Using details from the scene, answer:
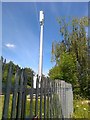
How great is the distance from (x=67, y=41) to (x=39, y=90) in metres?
22.3

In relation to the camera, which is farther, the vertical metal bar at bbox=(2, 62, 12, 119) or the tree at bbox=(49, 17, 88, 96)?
the tree at bbox=(49, 17, 88, 96)

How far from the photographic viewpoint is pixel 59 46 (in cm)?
2612

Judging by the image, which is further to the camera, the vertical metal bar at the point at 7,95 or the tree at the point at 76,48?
the tree at the point at 76,48

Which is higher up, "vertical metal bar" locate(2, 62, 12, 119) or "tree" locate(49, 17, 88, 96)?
"tree" locate(49, 17, 88, 96)

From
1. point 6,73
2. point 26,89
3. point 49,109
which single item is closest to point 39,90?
point 26,89

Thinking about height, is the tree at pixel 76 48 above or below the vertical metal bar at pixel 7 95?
above

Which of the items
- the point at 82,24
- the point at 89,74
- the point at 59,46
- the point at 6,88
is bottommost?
the point at 6,88

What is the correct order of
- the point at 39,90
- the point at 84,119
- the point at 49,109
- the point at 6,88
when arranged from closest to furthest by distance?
the point at 6,88
the point at 39,90
the point at 49,109
the point at 84,119

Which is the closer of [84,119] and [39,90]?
[39,90]

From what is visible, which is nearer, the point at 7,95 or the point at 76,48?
the point at 7,95

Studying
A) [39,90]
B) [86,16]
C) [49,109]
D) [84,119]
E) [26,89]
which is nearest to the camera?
[26,89]

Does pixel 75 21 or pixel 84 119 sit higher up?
pixel 75 21

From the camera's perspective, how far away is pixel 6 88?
2527 millimetres

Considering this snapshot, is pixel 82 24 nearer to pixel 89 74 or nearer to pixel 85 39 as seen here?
pixel 85 39
